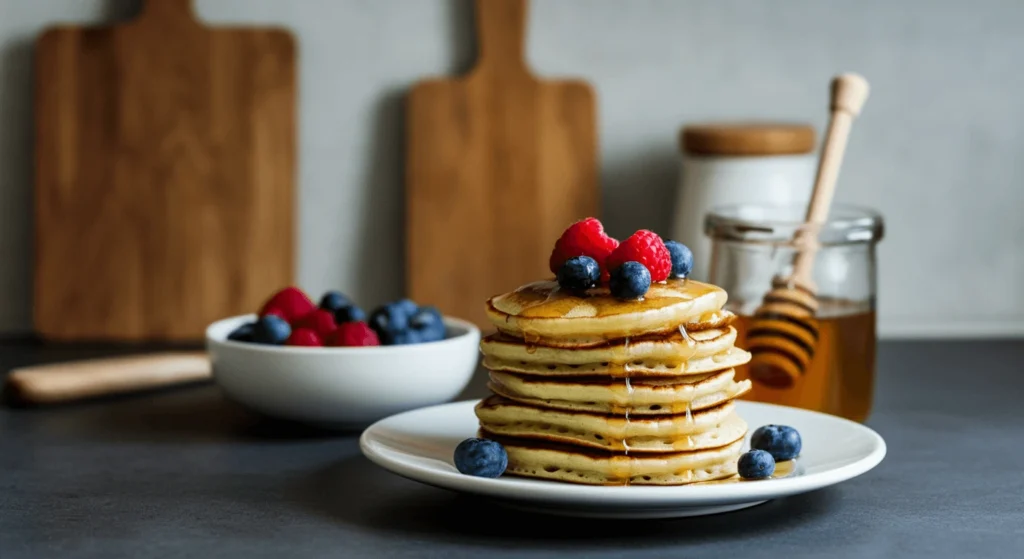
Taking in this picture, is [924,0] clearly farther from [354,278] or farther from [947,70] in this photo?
[354,278]

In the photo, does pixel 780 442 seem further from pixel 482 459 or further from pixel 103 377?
pixel 103 377

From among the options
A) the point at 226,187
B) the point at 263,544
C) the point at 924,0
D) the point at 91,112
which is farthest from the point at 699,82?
the point at 263,544

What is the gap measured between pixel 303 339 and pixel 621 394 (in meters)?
0.48

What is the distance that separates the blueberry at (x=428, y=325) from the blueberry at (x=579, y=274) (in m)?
0.39

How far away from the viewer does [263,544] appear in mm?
991

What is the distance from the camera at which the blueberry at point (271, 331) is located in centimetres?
138

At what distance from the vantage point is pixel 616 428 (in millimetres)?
1019

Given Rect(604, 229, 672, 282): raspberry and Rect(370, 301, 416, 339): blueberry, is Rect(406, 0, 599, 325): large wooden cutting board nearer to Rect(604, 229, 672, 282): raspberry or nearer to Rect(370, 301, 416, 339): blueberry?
Rect(370, 301, 416, 339): blueberry

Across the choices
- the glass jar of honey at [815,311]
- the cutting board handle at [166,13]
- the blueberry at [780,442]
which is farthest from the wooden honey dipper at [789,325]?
the cutting board handle at [166,13]

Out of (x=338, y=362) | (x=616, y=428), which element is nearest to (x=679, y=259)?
(x=616, y=428)

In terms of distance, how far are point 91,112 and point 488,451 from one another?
132cm

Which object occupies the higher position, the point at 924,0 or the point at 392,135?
the point at 924,0

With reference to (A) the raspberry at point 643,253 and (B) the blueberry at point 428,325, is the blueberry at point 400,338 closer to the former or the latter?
(B) the blueberry at point 428,325

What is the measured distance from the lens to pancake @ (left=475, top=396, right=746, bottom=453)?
1.02 m
